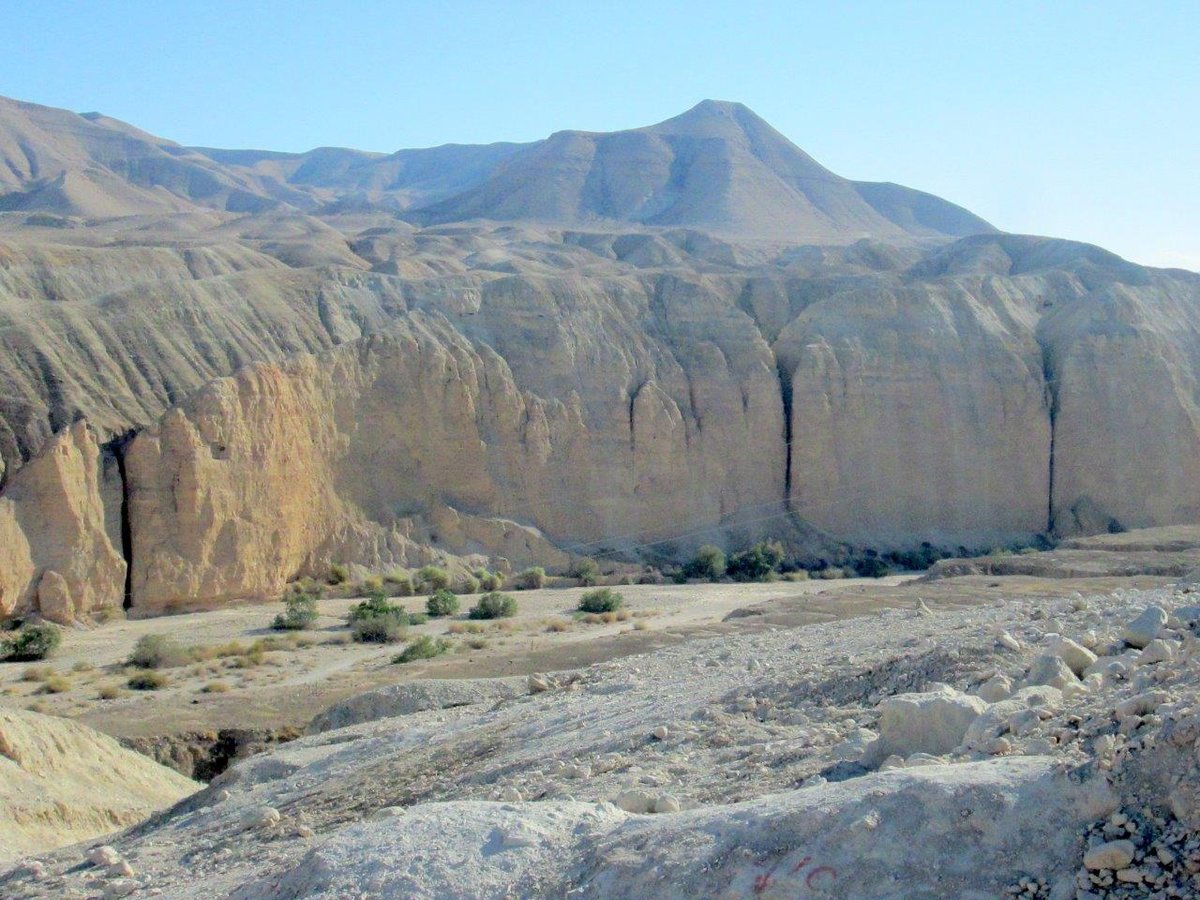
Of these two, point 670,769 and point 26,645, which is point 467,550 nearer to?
point 26,645

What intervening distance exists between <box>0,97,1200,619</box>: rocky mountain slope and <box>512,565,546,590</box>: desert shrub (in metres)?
1.05

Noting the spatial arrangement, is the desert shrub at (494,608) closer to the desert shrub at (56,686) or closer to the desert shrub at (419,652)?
the desert shrub at (419,652)

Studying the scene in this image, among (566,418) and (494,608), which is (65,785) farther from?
(566,418)

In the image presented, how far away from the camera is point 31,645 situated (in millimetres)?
24531

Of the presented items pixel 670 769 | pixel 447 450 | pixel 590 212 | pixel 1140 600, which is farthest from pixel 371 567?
pixel 590 212

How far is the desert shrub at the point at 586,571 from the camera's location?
35.2 meters

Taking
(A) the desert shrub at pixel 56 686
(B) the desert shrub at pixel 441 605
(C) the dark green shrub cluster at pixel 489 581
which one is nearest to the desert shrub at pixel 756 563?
(C) the dark green shrub cluster at pixel 489 581

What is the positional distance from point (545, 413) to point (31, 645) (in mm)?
17098

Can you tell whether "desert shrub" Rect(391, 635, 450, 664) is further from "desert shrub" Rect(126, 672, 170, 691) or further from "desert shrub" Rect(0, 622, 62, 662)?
"desert shrub" Rect(0, 622, 62, 662)

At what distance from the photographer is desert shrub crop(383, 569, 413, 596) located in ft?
106

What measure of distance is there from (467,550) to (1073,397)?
21904 millimetres

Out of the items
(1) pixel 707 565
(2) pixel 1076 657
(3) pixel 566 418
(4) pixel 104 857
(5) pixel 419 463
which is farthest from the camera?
(3) pixel 566 418

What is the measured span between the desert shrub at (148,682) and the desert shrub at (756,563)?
734 inches

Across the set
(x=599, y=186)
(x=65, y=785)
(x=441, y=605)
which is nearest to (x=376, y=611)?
(x=441, y=605)
